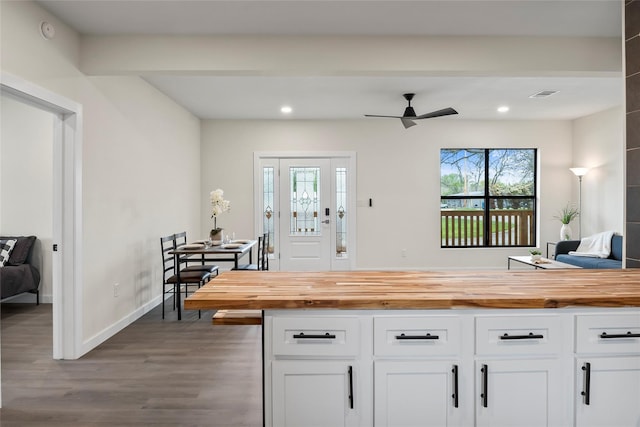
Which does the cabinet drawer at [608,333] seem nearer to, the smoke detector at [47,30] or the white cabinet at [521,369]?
the white cabinet at [521,369]

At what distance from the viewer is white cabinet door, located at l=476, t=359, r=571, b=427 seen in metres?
1.53

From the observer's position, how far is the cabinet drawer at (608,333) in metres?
1.55

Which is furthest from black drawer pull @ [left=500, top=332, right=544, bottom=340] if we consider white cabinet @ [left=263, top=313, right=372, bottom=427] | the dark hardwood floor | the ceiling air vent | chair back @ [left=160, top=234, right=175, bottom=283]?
the ceiling air vent

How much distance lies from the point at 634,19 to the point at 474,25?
952 mm

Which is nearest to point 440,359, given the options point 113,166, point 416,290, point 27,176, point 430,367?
point 430,367

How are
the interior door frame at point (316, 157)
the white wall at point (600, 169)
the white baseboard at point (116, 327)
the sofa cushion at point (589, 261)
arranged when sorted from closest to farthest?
the white baseboard at point (116, 327) < the sofa cushion at point (589, 261) < the white wall at point (600, 169) < the interior door frame at point (316, 157)

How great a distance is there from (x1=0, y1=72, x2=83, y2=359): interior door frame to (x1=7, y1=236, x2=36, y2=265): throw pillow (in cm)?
214

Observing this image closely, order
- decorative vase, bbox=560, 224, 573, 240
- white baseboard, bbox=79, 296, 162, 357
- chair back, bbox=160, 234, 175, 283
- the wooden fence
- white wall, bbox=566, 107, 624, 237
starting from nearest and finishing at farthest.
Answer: white baseboard, bbox=79, 296, 162, 357
chair back, bbox=160, 234, 175, 283
white wall, bbox=566, 107, 624, 237
decorative vase, bbox=560, 224, 573, 240
the wooden fence

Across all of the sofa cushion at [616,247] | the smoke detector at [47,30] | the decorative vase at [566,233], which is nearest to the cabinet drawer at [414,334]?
the smoke detector at [47,30]

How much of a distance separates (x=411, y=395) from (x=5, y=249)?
5.07 metres

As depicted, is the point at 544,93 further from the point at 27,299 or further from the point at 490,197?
the point at 27,299

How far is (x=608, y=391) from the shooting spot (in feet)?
5.10

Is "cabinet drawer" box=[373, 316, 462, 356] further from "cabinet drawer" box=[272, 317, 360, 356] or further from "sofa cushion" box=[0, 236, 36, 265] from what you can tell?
"sofa cushion" box=[0, 236, 36, 265]

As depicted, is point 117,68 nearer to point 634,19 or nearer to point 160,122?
point 160,122
